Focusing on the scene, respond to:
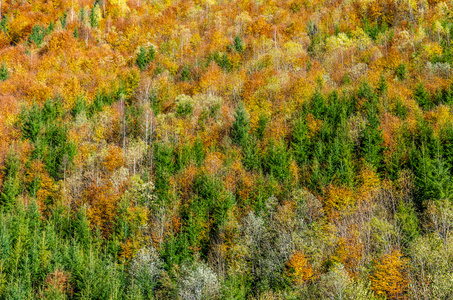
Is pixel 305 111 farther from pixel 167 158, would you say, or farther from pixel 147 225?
pixel 147 225

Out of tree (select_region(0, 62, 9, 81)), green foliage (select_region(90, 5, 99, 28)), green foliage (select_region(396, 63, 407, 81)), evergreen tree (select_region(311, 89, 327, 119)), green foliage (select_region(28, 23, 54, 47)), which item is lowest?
evergreen tree (select_region(311, 89, 327, 119))

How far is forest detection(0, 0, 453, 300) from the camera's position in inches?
1352

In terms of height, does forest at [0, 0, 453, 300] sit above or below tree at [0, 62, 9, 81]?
below

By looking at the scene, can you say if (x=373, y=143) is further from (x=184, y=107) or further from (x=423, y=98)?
(x=184, y=107)

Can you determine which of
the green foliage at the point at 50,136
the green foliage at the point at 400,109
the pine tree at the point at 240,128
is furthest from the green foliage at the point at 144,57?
the green foliage at the point at 400,109

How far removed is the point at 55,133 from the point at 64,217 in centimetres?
1590

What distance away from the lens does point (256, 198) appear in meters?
43.9

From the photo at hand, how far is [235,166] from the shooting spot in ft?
163

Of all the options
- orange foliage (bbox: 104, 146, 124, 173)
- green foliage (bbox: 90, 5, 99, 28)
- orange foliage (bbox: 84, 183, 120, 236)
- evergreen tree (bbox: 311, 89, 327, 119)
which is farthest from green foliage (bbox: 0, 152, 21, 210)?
green foliage (bbox: 90, 5, 99, 28)

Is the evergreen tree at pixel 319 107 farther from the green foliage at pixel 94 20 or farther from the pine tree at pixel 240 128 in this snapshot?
the green foliage at pixel 94 20

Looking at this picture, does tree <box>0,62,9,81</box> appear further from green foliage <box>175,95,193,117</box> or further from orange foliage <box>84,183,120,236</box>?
orange foliage <box>84,183,120,236</box>

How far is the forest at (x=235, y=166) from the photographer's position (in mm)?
34353

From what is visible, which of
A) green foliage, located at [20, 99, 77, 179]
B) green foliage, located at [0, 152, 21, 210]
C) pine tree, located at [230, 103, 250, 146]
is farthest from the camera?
pine tree, located at [230, 103, 250, 146]

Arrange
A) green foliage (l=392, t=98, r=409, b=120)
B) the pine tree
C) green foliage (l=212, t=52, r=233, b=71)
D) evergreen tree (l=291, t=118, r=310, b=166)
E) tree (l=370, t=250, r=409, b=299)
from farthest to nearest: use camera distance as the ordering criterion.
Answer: green foliage (l=212, t=52, r=233, b=71) < the pine tree < green foliage (l=392, t=98, r=409, b=120) < evergreen tree (l=291, t=118, r=310, b=166) < tree (l=370, t=250, r=409, b=299)
